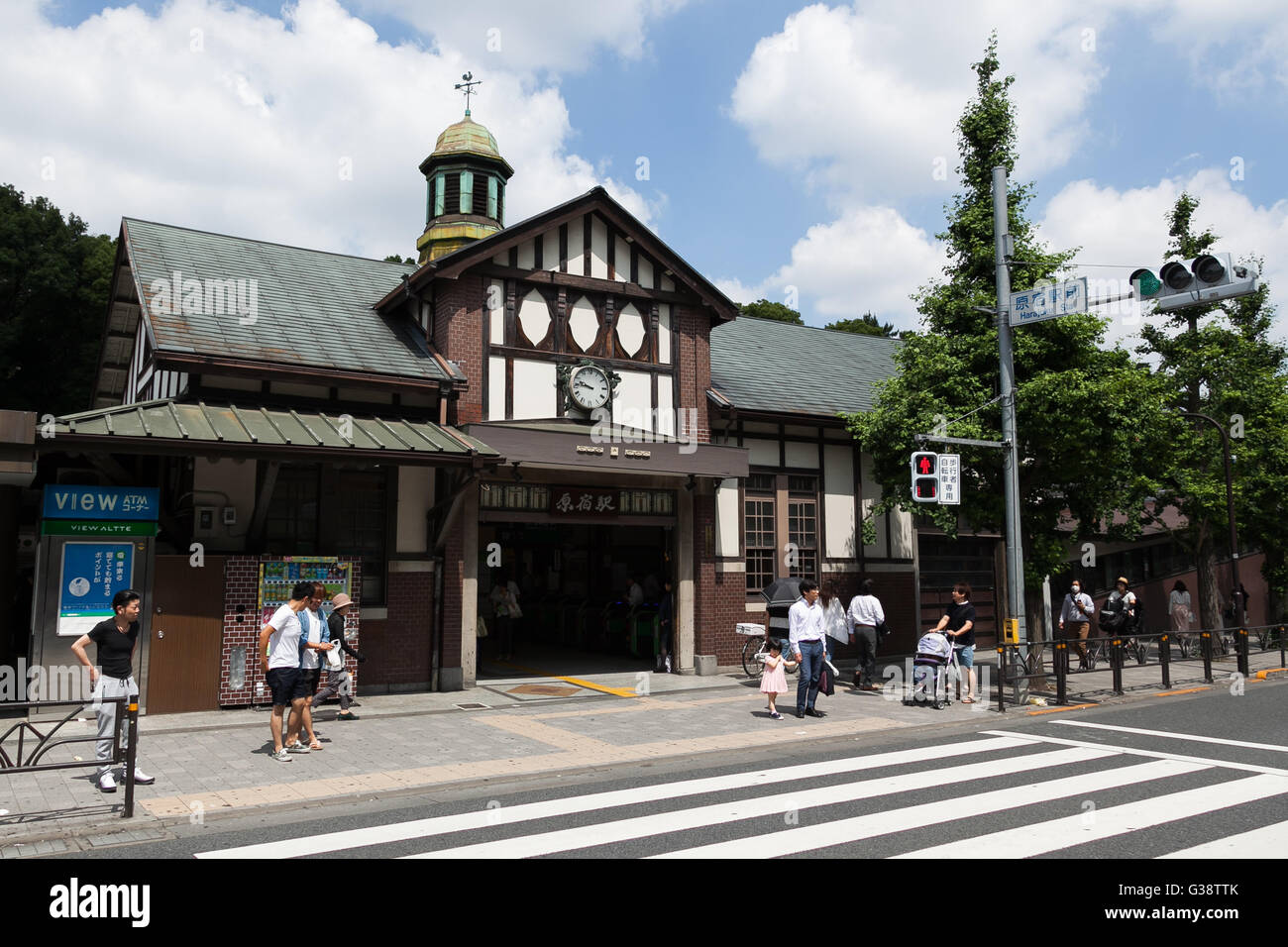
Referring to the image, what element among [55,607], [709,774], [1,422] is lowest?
[709,774]

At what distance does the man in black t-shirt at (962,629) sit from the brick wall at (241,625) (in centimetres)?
931

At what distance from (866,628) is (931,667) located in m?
2.06

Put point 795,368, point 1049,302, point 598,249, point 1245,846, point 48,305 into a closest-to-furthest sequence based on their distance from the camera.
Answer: point 1245,846, point 1049,302, point 598,249, point 795,368, point 48,305

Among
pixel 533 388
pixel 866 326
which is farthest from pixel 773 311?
pixel 533 388

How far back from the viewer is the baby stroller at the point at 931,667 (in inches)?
564

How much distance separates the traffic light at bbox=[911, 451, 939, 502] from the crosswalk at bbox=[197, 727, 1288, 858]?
15.2ft

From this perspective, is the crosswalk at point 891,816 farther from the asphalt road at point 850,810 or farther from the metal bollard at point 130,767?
the metal bollard at point 130,767

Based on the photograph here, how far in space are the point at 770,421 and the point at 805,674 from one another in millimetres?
7160

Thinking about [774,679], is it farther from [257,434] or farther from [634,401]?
[257,434]

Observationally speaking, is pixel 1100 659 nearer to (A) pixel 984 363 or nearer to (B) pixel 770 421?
(A) pixel 984 363

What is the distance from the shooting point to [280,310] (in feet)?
53.1

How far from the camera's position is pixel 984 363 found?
16.1 metres
